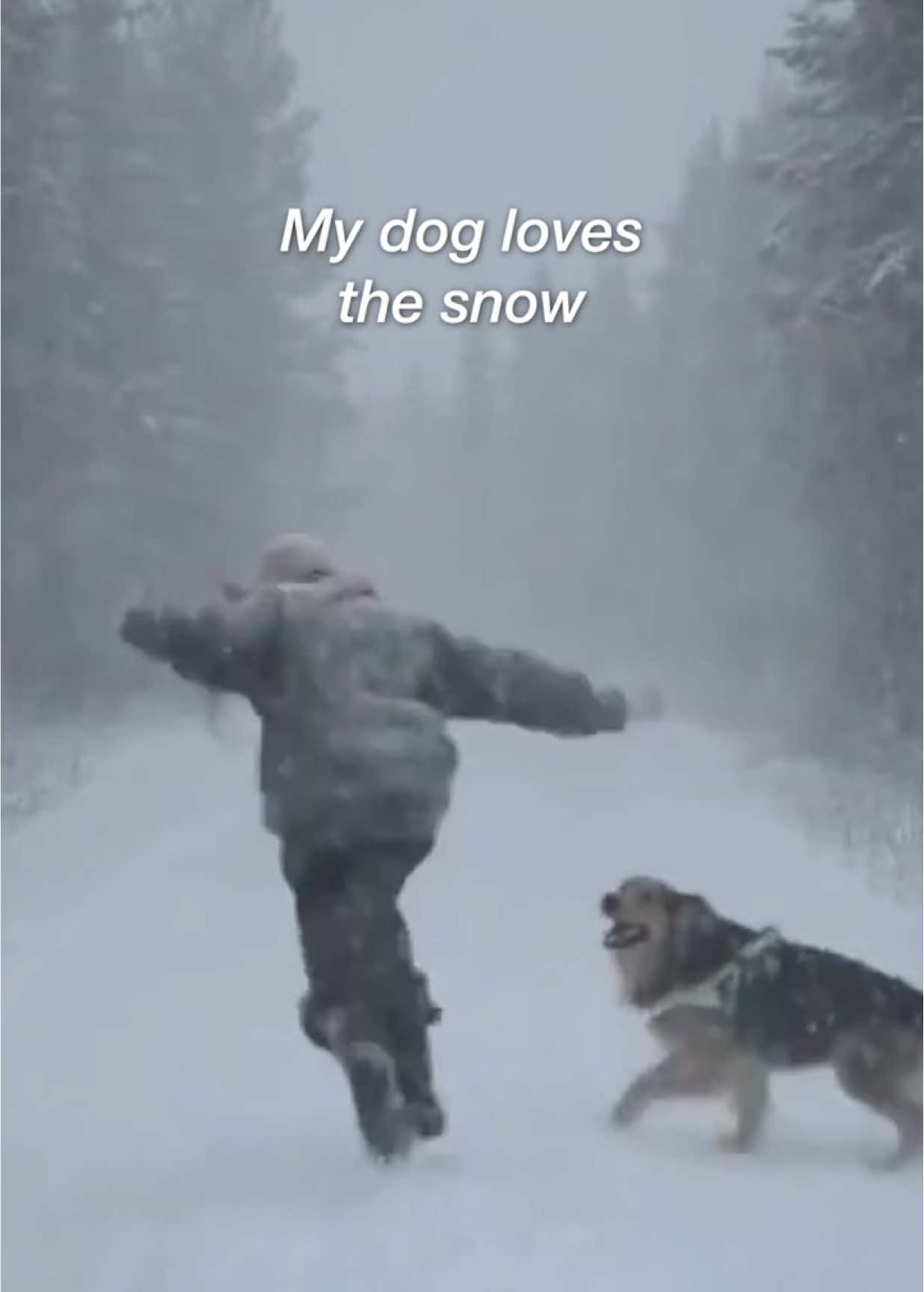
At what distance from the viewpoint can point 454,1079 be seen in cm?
530

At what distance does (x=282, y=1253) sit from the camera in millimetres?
4480

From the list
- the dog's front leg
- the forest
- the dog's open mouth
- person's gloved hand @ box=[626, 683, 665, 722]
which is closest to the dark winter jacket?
person's gloved hand @ box=[626, 683, 665, 722]

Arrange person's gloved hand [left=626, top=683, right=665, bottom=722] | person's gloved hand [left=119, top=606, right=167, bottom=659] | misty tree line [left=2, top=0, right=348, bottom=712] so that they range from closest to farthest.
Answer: person's gloved hand [left=119, top=606, right=167, bottom=659] → person's gloved hand [left=626, top=683, right=665, bottom=722] → misty tree line [left=2, top=0, right=348, bottom=712]

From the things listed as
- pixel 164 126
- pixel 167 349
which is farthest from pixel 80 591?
pixel 164 126

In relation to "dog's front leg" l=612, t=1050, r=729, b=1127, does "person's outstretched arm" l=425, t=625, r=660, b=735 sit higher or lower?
higher

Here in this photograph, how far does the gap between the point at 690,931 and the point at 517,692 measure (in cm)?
76

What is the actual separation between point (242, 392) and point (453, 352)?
1727 mm

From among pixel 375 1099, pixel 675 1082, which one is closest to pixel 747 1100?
pixel 675 1082

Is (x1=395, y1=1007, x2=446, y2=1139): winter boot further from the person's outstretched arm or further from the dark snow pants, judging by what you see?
the person's outstretched arm

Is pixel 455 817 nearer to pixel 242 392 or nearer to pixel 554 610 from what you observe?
pixel 554 610

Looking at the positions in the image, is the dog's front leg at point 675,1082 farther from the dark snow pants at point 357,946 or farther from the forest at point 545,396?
the forest at point 545,396

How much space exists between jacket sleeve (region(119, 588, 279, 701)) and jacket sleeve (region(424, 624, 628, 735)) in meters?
0.40

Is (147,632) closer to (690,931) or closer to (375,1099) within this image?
(375,1099)

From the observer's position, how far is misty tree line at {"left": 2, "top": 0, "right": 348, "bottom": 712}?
620cm
